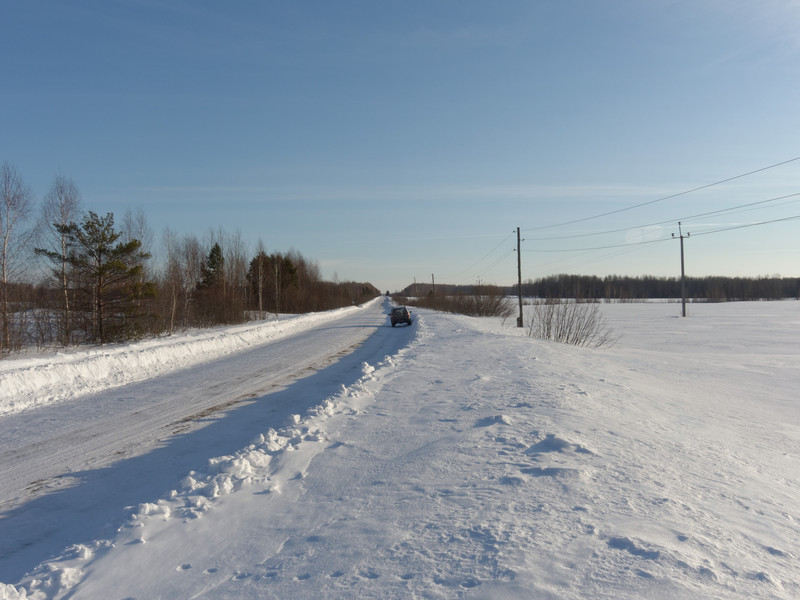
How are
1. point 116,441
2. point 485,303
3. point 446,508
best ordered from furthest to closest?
point 485,303 < point 116,441 < point 446,508

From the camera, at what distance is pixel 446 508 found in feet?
14.6

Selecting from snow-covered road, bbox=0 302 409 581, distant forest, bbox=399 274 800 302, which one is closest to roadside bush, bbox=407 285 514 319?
snow-covered road, bbox=0 302 409 581

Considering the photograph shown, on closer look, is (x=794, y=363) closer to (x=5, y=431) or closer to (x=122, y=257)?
(x=5, y=431)

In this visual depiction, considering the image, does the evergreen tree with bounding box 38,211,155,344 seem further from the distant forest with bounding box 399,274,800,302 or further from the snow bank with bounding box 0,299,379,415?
the distant forest with bounding box 399,274,800,302

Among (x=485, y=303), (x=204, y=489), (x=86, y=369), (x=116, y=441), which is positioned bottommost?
(x=116, y=441)

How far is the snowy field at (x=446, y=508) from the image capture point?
3.39 m

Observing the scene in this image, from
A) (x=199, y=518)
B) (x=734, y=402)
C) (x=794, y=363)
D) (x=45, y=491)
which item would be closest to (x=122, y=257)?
(x=45, y=491)

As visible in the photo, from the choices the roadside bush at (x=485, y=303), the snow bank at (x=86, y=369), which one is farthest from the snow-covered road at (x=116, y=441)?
the roadside bush at (x=485, y=303)

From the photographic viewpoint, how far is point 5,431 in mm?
8094

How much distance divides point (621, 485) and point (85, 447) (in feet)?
23.2

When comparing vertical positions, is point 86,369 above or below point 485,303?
below

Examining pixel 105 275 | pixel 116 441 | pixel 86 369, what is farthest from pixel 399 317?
pixel 116 441

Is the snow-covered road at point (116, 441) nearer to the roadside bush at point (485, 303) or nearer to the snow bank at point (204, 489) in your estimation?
the snow bank at point (204, 489)

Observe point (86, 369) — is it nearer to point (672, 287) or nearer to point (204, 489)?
point (204, 489)
